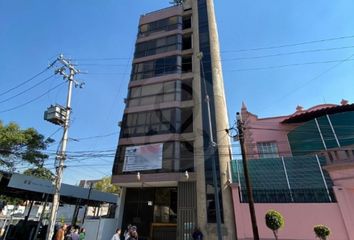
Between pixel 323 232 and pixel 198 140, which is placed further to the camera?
pixel 198 140

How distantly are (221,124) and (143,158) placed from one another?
7.44m

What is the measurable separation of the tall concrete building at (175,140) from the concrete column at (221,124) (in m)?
0.07

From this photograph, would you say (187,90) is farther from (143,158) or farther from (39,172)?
(39,172)

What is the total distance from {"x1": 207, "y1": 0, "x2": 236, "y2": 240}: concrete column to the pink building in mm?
659

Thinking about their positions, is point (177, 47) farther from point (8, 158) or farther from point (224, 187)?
point (8, 158)

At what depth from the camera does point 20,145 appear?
23.9 m

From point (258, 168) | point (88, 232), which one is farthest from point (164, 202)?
point (258, 168)

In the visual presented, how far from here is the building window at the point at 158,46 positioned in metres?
25.6

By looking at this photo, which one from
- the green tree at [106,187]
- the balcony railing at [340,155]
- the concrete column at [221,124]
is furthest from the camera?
the green tree at [106,187]

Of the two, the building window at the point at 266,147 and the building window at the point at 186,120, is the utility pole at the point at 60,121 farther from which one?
the building window at the point at 266,147

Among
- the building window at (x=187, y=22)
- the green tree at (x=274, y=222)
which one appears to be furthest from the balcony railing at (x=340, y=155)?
the building window at (x=187, y=22)

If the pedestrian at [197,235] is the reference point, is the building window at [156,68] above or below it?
above

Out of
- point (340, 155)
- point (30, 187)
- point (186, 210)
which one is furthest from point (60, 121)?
point (340, 155)

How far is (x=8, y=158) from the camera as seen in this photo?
2375cm
